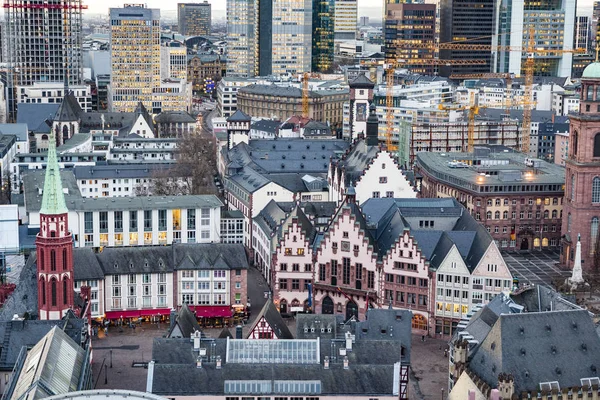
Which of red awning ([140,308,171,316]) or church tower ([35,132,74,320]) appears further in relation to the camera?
red awning ([140,308,171,316])

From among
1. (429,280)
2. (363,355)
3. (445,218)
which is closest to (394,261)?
(429,280)

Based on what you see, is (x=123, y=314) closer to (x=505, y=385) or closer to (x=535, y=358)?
(x=535, y=358)

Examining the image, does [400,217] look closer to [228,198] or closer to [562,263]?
[562,263]

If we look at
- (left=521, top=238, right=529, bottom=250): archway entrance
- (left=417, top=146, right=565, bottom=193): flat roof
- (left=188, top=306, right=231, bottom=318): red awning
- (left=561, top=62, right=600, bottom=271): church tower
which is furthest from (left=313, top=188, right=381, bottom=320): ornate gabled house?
(left=521, top=238, right=529, bottom=250): archway entrance

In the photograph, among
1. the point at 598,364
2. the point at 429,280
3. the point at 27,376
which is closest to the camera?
the point at 27,376

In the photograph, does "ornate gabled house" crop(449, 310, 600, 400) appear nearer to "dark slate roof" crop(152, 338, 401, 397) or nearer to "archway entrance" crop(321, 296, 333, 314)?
"dark slate roof" crop(152, 338, 401, 397)

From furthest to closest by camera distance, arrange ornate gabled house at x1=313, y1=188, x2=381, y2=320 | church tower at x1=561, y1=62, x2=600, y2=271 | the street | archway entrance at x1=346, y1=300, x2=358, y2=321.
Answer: church tower at x1=561, y1=62, x2=600, y2=271 < the street < archway entrance at x1=346, y1=300, x2=358, y2=321 < ornate gabled house at x1=313, y1=188, x2=381, y2=320

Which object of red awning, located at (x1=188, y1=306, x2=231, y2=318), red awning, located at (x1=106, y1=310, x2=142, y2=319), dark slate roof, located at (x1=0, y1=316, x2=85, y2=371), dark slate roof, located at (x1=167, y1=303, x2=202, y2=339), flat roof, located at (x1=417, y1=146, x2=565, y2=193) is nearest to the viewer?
dark slate roof, located at (x1=0, y1=316, x2=85, y2=371)

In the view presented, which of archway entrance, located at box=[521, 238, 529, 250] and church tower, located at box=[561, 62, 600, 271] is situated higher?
church tower, located at box=[561, 62, 600, 271]
